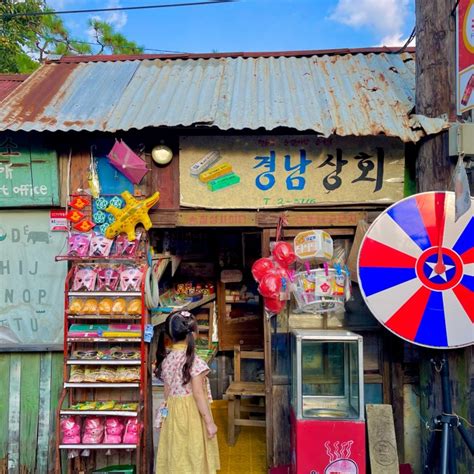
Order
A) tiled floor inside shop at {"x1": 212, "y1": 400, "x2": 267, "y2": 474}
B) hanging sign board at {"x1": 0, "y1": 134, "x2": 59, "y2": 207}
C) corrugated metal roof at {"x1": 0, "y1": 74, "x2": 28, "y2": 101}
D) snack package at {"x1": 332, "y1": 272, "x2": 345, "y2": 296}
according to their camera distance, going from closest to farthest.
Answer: snack package at {"x1": 332, "y1": 272, "x2": 345, "y2": 296} → hanging sign board at {"x1": 0, "y1": 134, "x2": 59, "y2": 207} → tiled floor inside shop at {"x1": 212, "y1": 400, "x2": 267, "y2": 474} → corrugated metal roof at {"x1": 0, "y1": 74, "x2": 28, "y2": 101}

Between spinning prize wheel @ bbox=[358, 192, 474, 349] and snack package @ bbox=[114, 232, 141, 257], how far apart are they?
219 cm

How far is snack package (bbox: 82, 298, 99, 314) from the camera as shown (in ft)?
12.6

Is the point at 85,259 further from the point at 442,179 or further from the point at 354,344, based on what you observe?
the point at 442,179

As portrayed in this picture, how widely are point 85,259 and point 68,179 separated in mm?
898

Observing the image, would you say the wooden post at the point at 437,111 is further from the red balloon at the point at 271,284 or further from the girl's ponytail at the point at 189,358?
the girl's ponytail at the point at 189,358

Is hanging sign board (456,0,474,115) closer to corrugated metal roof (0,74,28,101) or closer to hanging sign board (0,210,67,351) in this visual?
hanging sign board (0,210,67,351)

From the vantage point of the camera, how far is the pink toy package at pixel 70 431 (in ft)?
12.5

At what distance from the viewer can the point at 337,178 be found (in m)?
4.16

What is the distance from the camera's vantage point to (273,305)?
3977 mm

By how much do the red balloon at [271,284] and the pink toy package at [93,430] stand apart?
2.04 metres

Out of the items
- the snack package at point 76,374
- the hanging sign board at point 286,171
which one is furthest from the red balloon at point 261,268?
the snack package at point 76,374

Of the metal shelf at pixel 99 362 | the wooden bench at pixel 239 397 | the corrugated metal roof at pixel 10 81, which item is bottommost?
the wooden bench at pixel 239 397

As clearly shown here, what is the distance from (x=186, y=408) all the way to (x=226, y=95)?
3.24 meters

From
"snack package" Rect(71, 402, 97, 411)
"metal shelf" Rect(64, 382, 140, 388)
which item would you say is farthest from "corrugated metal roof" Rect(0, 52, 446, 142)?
"snack package" Rect(71, 402, 97, 411)
